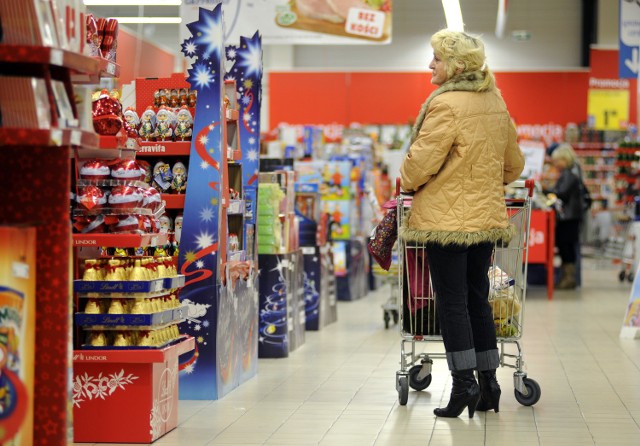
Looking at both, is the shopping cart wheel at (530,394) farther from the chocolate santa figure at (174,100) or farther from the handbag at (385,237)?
the chocolate santa figure at (174,100)

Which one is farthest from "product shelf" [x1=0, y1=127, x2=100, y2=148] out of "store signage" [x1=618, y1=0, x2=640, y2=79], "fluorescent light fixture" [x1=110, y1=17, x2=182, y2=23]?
"store signage" [x1=618, y1=0, x2=640, y2=79]

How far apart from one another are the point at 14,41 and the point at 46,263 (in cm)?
63

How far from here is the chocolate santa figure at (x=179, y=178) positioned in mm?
5512

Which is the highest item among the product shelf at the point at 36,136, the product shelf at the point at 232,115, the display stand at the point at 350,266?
the product shelf at the point at 232,115

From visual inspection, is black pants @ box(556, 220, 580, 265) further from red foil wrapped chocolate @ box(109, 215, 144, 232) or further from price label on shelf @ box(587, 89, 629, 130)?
price label on shelf @ box(587, 89, 629, 130)

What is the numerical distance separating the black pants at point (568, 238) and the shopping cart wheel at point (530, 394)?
24.9ft

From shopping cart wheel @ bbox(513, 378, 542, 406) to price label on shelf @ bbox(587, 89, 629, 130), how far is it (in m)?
16.8

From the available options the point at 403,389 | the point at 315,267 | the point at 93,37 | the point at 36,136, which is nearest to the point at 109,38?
the point at 93,37

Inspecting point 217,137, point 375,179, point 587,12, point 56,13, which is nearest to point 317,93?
point 587,12

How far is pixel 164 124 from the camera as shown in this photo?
551cm

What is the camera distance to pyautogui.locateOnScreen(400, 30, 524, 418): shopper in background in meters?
4.75

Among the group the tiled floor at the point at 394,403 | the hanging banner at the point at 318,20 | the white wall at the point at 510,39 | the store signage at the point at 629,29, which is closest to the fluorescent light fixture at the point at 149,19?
the hanging banner at the point at 318,20

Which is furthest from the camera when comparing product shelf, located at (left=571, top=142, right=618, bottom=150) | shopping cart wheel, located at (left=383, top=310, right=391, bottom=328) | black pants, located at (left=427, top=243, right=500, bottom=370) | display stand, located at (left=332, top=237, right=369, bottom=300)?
product shelf, located at (left=571, top=142, right=618, bottom=150)

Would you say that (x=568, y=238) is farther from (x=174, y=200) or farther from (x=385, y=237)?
(x=174, y=200)
